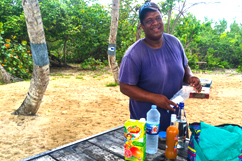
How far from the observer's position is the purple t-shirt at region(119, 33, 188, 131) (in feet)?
5.95

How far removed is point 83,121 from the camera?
4.62m

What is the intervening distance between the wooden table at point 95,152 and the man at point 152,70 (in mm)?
345

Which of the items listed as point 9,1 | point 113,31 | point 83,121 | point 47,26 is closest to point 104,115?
point 83,121

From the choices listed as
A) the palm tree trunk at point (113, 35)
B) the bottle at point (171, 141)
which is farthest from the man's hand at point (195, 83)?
the palm tree trunk at point (113, 35)

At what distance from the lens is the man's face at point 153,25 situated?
6.27 ft

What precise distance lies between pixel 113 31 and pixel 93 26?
21.1 ft

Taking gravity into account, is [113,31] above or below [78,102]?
above

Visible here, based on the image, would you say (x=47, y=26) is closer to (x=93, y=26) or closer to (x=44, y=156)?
(x=93, y=26)

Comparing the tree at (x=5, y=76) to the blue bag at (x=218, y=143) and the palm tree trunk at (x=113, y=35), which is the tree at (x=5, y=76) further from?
the blue bag at (x=218, y=143)

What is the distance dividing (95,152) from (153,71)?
0.84 meters

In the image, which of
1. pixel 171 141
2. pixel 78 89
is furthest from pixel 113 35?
pixel 171 141

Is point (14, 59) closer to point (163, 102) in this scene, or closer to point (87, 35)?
point (87, 35)

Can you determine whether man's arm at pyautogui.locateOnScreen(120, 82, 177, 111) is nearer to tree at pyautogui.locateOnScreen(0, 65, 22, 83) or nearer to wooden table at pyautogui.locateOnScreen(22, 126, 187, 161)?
wooden table at pyautogui.locateOnScreen(22, 126, 187, 161)

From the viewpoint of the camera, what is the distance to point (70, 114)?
5.01 meters
